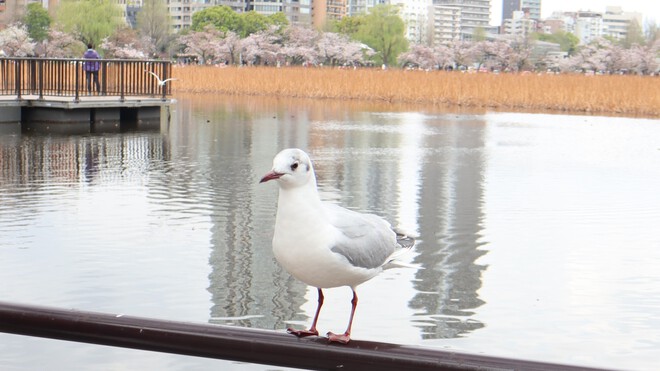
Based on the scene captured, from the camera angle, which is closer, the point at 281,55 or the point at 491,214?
the point at 491,214

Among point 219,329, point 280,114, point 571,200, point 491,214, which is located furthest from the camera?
point 280,114

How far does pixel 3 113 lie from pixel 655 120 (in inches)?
810

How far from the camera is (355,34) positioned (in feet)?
434

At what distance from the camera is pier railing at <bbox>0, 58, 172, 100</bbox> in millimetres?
25906

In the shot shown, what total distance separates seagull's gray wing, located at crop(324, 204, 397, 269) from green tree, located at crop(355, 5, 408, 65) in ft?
366

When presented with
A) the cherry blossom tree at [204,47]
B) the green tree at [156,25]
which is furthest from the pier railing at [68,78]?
the green tree at [156,25]

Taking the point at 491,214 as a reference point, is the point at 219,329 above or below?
above

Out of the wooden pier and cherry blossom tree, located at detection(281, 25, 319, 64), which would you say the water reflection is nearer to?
the wooden pier

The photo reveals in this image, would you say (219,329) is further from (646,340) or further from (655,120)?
(655,120)

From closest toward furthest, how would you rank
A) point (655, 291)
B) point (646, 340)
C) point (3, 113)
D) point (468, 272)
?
point (646, 340) → point (655, 291) → point (468, 272) → point (3, 113)

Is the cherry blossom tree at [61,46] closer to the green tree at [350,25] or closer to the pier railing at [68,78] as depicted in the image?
the green tree at [350,25]

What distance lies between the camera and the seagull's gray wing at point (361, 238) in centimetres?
371

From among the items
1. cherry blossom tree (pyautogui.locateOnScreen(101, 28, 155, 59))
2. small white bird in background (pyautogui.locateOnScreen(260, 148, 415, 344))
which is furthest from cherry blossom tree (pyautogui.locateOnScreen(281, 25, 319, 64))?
small white bird in background (pyautogui.locateOnScreen(260, 148, 415, 344))

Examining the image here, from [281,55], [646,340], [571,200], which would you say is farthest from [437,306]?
[281,55]
